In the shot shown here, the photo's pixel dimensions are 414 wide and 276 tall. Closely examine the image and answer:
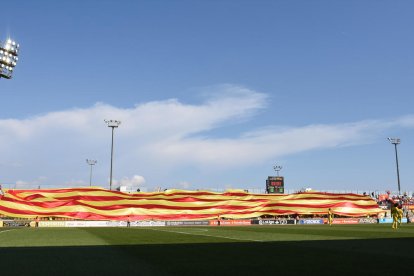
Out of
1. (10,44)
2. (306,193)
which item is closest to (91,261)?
A: (10,44)

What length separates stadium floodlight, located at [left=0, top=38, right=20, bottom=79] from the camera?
163 feet

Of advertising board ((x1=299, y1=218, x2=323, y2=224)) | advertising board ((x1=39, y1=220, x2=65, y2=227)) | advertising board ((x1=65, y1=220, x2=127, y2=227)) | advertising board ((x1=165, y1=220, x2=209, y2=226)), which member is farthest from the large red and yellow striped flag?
advertising board ((x1=299, y1=218, x2=323, y2=224))

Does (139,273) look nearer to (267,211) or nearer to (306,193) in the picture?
(267,211)

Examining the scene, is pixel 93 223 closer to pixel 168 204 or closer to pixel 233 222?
pixel 168 204

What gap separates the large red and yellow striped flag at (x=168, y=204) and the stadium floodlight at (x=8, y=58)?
13.7m

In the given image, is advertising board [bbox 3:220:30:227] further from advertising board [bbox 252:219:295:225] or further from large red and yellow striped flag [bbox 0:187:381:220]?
advertising board [bbox 252:219:295:225]

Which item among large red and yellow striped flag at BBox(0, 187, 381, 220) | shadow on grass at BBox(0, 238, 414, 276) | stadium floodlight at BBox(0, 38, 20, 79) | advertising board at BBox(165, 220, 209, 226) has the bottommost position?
advertising board at BBox(165, 220, 209, 226)

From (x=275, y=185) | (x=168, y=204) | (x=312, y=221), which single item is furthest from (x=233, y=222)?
(x=275, y=185)

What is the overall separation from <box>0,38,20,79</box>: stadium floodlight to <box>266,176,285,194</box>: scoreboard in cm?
4161

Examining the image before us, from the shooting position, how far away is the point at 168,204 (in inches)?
2036

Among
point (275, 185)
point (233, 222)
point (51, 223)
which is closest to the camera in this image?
point (51, 223)

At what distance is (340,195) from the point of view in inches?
2335

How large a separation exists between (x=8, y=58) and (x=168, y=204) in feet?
83.4

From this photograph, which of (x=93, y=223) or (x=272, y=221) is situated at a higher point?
(x=272, y=221)
